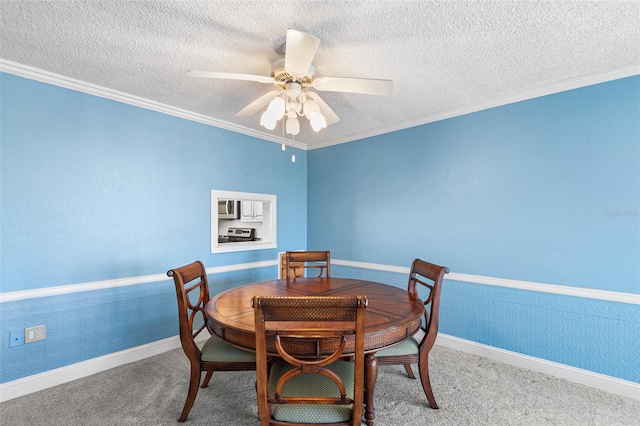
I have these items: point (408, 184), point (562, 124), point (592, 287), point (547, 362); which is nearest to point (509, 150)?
point (562, 124)

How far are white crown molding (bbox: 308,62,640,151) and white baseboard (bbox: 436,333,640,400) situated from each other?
2221 mm

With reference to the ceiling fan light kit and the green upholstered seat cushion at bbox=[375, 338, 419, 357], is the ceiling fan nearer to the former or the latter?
the ceiling fan light kit

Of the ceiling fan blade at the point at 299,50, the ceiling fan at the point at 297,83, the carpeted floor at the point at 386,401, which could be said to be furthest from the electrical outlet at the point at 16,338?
the ceiling fan blade at the point at 299,50

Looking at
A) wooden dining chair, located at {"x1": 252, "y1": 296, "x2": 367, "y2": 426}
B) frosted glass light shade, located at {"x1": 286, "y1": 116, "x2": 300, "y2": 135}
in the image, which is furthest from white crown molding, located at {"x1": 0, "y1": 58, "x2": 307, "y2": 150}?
wooden dining chair, located at {"x1": 252, "y1": 296, "x2": 367, "y2": 426}

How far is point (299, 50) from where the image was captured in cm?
149

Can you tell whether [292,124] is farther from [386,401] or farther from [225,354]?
[386,401]

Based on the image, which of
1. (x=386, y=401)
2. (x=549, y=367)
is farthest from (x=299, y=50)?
(x=549, y=367)

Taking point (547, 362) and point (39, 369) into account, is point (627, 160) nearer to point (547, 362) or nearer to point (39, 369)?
point (547, 362)

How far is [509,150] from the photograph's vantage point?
2713 mm

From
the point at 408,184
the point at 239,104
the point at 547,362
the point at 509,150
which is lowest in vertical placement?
the point at 547,362

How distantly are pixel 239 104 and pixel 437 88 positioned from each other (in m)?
1.82

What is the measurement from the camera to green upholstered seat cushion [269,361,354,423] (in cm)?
130

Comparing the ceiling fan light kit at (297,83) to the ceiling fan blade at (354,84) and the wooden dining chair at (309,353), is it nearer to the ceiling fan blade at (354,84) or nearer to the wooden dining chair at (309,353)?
the ceiling fan blade at (354,84)

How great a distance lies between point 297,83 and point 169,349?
274 cm
